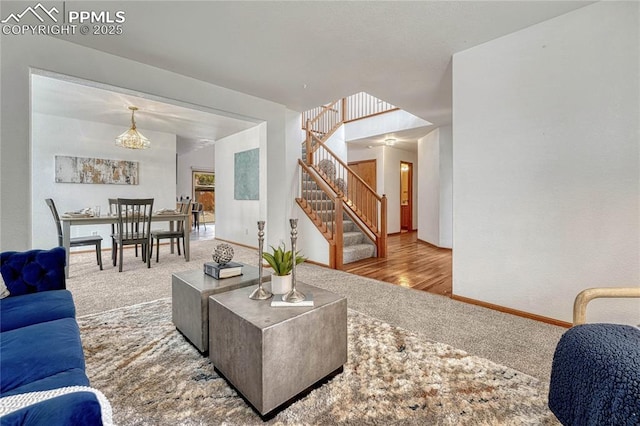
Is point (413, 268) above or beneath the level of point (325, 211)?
beneath

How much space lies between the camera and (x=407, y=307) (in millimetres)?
2771

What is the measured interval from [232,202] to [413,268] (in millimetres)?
4409

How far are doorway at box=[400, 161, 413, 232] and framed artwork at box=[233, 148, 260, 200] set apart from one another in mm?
4882

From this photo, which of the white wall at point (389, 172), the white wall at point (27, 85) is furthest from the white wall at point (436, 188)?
the white wall at point (27, 85)

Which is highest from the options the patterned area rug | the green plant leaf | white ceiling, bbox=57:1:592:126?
white ceiling, bbox=57:1:592:126

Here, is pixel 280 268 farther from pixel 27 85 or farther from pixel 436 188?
pixel 436 188

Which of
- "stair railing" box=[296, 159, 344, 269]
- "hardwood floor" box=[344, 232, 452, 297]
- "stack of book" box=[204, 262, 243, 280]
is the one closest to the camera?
"stack of book" box=[204, 262, 243, 280]

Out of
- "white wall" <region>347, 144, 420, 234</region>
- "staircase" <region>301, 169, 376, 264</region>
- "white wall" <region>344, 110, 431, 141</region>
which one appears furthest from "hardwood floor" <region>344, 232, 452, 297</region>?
"white wall" <region>344, 110, 431, 141</region>

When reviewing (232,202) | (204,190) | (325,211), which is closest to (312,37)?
(325,211)

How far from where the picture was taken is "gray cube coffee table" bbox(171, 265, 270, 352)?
5.99 feet

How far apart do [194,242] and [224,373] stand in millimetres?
5846

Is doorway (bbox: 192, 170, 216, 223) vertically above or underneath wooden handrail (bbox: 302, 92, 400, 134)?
underneath

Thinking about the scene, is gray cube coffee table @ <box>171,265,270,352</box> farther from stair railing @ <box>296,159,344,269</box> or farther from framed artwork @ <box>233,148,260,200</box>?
framed artwork @ <box>233,148,260,200</box>

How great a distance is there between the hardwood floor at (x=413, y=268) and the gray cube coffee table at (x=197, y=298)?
2.20 m
